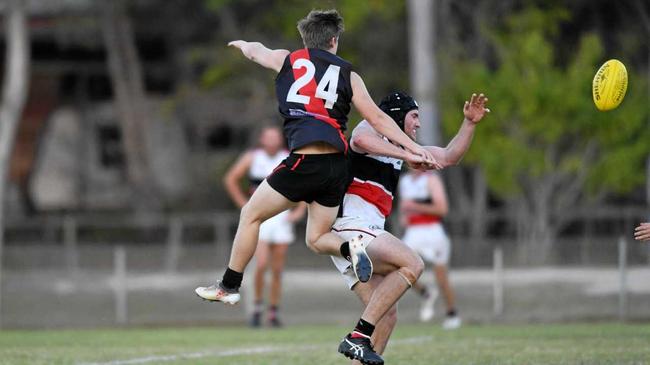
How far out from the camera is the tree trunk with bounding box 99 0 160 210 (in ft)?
108

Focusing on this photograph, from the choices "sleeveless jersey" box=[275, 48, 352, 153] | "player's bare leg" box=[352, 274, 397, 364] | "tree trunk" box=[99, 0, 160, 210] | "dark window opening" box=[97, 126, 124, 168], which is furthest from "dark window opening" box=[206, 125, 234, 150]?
"sleeveless jersey" box=[275, 48, 352, 153]

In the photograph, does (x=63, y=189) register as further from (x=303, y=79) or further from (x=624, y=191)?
(x=303, y=79)

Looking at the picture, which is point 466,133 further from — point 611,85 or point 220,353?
point 220,353

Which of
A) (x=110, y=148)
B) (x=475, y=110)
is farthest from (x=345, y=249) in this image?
(x=110, y=148)

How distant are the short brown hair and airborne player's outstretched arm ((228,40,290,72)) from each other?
19 centimetres

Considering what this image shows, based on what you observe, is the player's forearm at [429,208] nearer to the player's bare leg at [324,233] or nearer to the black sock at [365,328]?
the player's bare leg at [324,233]

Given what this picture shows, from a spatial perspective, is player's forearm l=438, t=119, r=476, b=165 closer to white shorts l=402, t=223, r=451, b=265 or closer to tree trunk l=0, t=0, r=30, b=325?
white shorts l=402, t=223, r=451, b=265

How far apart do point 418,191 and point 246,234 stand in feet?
24.7

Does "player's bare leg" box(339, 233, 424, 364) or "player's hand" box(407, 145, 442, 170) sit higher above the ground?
"player's hand" box(407, 145, 442, 170)

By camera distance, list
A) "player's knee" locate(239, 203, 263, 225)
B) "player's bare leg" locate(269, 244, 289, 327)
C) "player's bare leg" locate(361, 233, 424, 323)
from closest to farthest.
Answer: "player's bare leg" locate(361, 233, 424, 323), "player's knee" locate(239, 203, 263, 225), "player's bare leg" locate(269, 244, 289, 327)

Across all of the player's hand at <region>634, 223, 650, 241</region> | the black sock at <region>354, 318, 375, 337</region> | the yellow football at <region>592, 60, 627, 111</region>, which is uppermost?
the yellow football at <region>592, 60, 627, 111</region>

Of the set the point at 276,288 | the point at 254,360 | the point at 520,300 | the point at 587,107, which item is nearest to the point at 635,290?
the point at 520,300

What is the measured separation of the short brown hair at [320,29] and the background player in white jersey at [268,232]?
716cm

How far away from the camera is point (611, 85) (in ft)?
29.0
